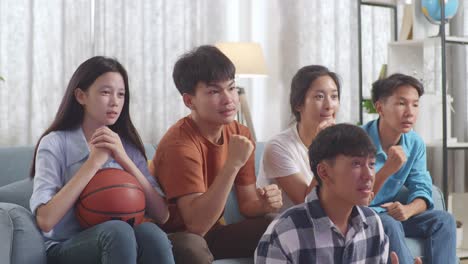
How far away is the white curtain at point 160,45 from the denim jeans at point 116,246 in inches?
84.8

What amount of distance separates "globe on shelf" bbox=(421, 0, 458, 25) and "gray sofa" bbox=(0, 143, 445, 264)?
1.43 metres

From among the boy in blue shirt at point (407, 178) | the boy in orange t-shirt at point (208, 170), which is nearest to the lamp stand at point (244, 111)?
the boy in blue shirt at point (407, 178)

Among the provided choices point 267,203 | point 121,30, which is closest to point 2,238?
point 267,203

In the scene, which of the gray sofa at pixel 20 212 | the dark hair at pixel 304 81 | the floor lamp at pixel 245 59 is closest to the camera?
the gray sofa at pixel 20 212

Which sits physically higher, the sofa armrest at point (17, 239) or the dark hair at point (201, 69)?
the dark hair at point (201, 69)

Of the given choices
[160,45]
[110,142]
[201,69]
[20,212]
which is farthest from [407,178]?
[160,45]

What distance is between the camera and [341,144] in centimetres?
213

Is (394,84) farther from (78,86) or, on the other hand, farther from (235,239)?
(78,86)

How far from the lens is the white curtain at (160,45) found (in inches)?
167

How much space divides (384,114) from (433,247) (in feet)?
1.95

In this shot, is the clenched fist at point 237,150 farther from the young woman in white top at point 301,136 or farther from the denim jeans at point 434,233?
the denim jeans at point 434,233

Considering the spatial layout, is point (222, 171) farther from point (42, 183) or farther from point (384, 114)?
point (384, 114)

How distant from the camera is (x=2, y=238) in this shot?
7.02 feet

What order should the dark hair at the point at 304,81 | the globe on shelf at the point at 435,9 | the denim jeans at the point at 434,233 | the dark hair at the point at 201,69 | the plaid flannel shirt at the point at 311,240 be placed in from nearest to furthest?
the plaid flannel shirt at the point at 311,240
the dark hair at the point at 201,69
the dark hair at the point at 304,81
the denim jeans at the point at 434,233
the globe on shelf at the point at 435,9
